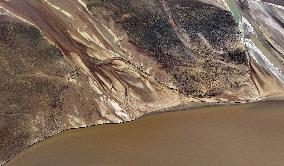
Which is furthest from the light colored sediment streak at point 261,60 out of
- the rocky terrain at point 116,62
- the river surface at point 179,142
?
the river surface at point 179,142

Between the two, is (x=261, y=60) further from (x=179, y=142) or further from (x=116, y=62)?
(x=116, y=62)

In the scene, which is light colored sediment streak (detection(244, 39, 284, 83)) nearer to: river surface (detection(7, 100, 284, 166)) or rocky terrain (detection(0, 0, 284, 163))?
rocky terrain (detection(0, 0, 284, 163))

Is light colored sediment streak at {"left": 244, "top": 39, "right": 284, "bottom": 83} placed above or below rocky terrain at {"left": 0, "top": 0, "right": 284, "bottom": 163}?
below

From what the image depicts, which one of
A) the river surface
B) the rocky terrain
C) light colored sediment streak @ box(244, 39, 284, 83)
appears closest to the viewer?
the river surface

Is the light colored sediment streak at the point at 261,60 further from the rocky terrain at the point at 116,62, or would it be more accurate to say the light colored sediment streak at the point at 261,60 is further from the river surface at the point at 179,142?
the river surface at the point at 179,142

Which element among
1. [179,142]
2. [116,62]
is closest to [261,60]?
[179,142]

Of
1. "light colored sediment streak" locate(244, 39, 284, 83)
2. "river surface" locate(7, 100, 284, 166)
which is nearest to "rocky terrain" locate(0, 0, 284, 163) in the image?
"light colored sediment streak" locate(244, 39, 284, 83)

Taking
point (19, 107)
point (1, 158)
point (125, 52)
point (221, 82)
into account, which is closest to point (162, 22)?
point (125, 52)

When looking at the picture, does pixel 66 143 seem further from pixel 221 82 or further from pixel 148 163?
pixel 221 82
